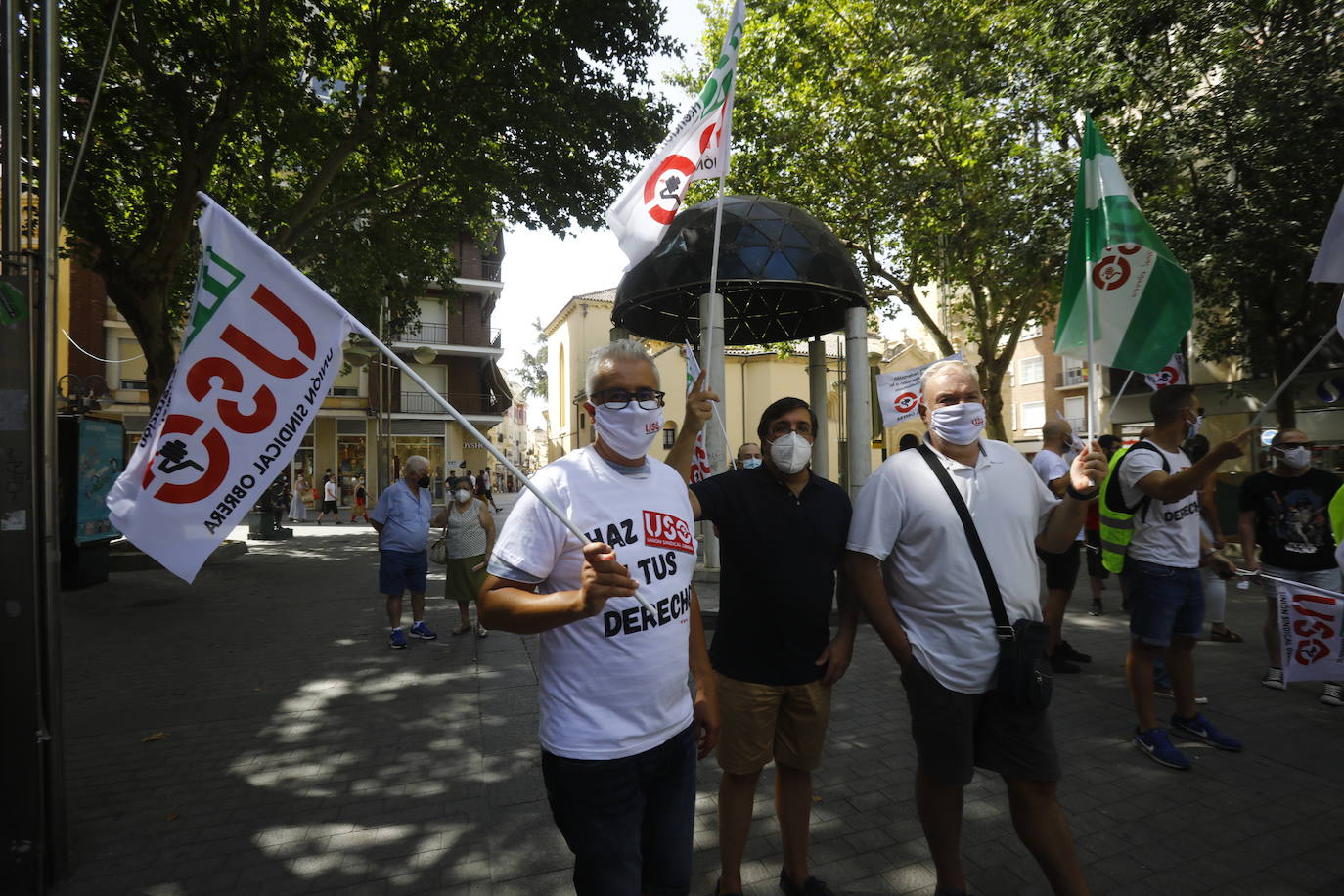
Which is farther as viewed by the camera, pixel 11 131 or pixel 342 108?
pixel 342 108

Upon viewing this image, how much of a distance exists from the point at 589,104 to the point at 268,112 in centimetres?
477

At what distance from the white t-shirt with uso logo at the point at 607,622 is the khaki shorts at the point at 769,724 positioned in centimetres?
62

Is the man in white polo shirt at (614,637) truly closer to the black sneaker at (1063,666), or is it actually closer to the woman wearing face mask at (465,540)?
the black sneaker at (1063,666)

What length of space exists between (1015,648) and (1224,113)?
35.1 ft

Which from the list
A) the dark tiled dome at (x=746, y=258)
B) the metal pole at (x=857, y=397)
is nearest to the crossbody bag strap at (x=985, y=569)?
the dark tiled dome at (x=746, y=258)

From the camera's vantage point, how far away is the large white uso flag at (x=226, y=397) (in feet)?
7.10

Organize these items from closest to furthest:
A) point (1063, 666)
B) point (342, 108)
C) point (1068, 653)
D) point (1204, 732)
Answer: point (1204, 732)
point (1063, 666)
point (1068, 653)
point (342, 108)

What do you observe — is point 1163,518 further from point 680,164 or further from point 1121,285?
point 680,164

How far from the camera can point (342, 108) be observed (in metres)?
12.0

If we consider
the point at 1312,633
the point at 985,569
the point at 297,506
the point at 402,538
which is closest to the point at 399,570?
the point at 402,538

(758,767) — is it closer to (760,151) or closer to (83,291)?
(760,151)

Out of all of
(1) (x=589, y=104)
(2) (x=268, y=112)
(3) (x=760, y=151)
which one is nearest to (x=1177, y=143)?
(3) (x=760, y=151)

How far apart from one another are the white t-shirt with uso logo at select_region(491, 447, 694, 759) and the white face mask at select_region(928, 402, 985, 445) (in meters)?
1.14

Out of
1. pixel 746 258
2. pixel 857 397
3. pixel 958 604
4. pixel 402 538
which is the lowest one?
pixel 402 538
